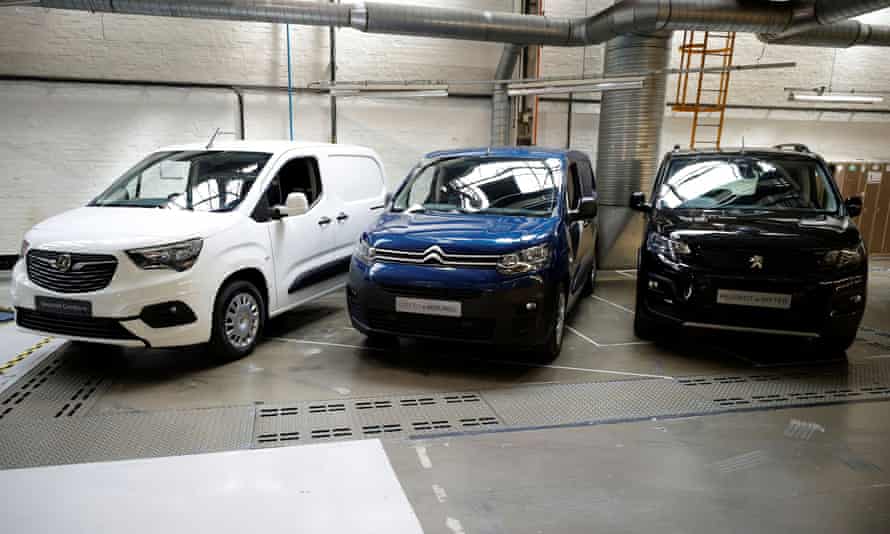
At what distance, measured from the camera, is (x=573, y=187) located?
214 inches

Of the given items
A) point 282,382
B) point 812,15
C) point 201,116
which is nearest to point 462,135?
point 201,116

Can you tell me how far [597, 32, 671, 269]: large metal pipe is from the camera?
8109mm

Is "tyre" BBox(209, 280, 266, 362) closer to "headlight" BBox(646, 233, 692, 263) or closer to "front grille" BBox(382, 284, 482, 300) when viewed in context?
"front grille" BBox(382, 284, 482, 300)

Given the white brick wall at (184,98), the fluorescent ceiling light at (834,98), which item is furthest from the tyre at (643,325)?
the fluorescent ceiling light at (834,98)

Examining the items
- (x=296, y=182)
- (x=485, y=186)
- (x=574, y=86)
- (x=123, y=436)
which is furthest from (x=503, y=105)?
(x=123, y=436)

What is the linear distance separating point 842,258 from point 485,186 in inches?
113

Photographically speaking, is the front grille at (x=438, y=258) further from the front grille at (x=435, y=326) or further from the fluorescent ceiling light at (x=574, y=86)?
the fluorescent ceiling light at (x=574, y=86)

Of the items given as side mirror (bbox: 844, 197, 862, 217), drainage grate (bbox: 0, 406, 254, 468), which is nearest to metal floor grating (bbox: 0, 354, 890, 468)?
drainage grate (bbox: 0, 406, 254, 468)

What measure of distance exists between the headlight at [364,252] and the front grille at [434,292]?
0.29 metres

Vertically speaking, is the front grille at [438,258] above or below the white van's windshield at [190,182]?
below

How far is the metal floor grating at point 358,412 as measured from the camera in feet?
11.1

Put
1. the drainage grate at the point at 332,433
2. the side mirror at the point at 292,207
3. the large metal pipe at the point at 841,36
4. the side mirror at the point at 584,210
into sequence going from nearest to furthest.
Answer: the drainage grate at the point at 332,433 < the side mirror at the point at 292,207 < the side mirror at the point at 584,210 < the large metal pipe at the point at 841,36

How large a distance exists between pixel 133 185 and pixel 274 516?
11.9ft

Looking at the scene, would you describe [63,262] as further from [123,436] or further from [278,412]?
[278,412]
